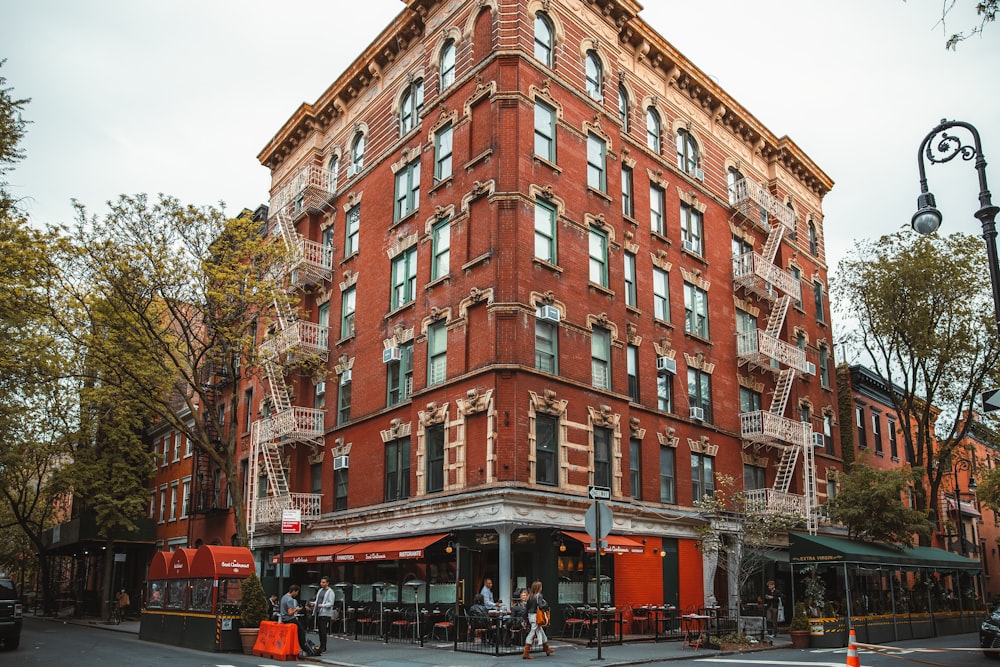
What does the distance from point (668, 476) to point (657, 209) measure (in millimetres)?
9908

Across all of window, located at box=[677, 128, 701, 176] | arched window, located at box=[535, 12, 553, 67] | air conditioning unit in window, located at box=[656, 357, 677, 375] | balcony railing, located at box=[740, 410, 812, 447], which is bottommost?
balcony railing, located at box=[740, 410, 812, 447]

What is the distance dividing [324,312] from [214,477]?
12430 millimetres

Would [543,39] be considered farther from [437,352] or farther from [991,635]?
[991,635]

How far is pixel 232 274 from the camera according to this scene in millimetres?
25125

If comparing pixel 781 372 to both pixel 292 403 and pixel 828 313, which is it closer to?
pixel 828 313

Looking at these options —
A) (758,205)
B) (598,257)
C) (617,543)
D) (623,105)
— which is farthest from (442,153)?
(758,205)

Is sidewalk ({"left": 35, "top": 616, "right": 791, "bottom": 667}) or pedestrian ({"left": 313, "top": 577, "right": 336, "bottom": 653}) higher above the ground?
pedestrian ({"left": 313, "top": 577, "right": 336, "bottom": 653})

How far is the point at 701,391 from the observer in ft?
100

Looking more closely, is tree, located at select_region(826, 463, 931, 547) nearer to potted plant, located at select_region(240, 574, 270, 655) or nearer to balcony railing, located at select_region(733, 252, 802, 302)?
balcony railing, located at select_region(733, 252, 802, 302)

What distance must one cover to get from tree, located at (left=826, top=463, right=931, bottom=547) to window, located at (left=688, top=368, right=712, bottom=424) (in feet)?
18.4

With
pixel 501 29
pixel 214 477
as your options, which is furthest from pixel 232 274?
pixel 214 477

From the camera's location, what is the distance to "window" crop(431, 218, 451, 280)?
87.6 feet

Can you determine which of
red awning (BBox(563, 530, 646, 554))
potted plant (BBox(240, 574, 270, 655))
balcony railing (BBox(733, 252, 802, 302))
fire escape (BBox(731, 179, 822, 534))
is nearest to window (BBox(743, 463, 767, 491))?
fire escape (BBox(731, 179, 822, 534))

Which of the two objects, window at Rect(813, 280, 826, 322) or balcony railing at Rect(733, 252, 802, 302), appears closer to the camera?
balcony railing at Rect(733, 252, 802, 302)
